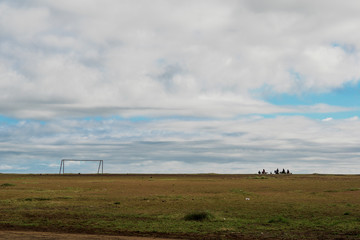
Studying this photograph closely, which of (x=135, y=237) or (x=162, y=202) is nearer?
(x=135, y=237)

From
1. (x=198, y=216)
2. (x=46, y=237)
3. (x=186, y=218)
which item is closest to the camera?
(x=46, y=237)

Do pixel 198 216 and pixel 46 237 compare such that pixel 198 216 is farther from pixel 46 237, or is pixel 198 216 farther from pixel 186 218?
pixel 46 237

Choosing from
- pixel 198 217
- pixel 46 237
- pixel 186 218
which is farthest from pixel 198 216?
pixel 46 237

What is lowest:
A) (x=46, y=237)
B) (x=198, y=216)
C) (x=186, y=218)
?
(x=46, y=237)

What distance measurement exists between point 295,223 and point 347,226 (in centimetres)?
268

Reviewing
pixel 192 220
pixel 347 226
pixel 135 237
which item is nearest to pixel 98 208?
pixel 192 220

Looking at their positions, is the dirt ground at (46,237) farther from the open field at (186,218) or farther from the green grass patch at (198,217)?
the green grass patch at (198,217)

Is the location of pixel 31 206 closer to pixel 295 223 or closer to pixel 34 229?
pixel 34 229

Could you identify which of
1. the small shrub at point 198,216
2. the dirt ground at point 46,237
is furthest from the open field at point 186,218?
the dirt ground at point 46,237

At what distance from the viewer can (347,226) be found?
23844 millimetres

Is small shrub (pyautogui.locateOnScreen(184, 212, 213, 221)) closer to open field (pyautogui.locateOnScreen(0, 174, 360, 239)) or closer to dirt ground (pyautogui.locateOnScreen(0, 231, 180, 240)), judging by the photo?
open field (pyautogui.locateOnScreen(0, 174, 360, 239))

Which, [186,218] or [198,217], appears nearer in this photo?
[198,217]

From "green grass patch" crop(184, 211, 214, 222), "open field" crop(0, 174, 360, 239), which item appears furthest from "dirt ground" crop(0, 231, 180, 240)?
"green grass patch" crop(184, 211, 214, 222)

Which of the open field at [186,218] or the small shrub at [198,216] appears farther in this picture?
the small shrub at [198,216]
